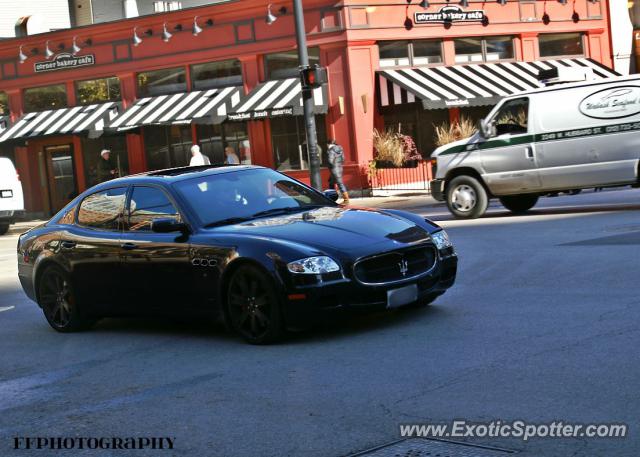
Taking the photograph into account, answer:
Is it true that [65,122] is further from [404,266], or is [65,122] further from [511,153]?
[404,266]

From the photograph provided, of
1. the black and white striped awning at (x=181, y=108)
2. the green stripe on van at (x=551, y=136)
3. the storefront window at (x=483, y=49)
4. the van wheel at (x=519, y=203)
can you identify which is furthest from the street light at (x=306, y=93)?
the storefront window at (x=483, y=49)

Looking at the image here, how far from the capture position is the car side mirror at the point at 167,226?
911 cm

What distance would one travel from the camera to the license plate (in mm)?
8578

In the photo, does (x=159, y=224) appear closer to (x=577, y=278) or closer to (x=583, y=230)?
(x=577, y=278)

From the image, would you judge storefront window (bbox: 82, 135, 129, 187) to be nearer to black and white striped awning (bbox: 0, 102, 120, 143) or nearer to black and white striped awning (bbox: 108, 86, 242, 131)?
black and white striped awning (bbox: 0, 102, 120, 143)

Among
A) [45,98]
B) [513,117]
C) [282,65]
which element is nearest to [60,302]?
[513,117]

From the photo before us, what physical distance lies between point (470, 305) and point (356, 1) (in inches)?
942

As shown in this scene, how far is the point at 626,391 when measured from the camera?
603 centimetres

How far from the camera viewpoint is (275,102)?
107 feet

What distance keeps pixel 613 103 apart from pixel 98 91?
24.2m

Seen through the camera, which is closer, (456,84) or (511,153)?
(511,153)

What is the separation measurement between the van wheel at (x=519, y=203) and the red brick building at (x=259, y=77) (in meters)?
12.1

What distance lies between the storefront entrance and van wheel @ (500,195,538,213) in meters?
22.5

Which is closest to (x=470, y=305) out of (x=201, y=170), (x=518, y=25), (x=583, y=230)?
(x=201, y=170)
